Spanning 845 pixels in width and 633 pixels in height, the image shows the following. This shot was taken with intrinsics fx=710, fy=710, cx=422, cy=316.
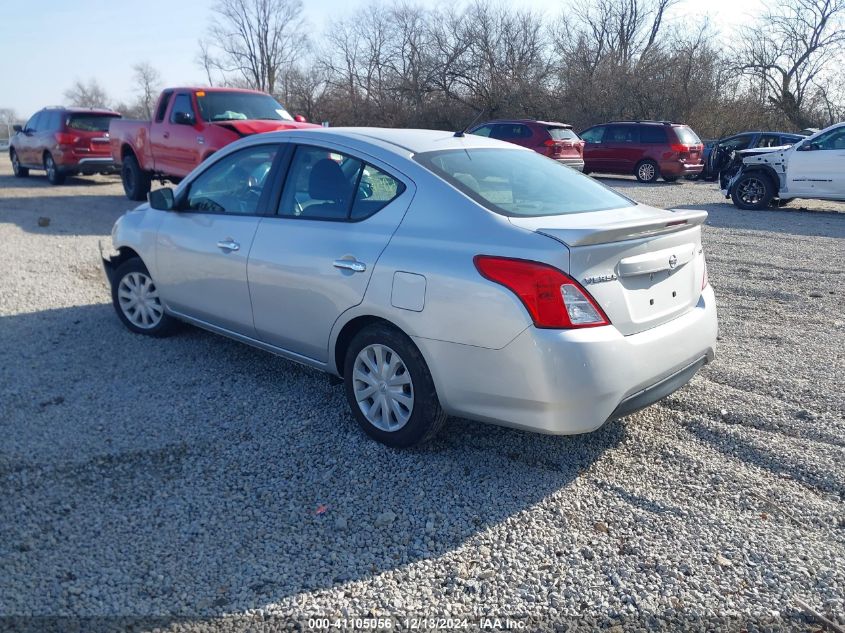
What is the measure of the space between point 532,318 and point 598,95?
33.1m

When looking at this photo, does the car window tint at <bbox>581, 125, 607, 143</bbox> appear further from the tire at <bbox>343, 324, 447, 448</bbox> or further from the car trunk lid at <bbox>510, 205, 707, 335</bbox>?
the tire at <bbox>343, 324, 447, 448</bbox>

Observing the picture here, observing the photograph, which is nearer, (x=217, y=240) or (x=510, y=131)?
(x=217, y=240)

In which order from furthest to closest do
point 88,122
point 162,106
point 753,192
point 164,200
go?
point 88,122
point 753,192
point 162,106
point 164,200

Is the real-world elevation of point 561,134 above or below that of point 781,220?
above

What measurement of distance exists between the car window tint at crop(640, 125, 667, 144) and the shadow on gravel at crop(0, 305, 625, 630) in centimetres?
1722

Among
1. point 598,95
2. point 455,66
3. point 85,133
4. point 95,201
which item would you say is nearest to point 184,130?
point 95,201

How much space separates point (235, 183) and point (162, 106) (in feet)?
27.4

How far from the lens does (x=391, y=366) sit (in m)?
3.66

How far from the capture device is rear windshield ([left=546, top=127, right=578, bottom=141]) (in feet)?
59.8

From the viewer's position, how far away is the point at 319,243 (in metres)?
3.94

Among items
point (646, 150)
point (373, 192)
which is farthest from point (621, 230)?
point (646, 150)

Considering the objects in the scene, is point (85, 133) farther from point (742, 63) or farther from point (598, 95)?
point (742, 63)

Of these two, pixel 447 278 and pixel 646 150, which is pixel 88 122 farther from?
pixel 447 278

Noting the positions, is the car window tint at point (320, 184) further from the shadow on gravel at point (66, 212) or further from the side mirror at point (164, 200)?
the shadow on gravel at point (66, 212)
